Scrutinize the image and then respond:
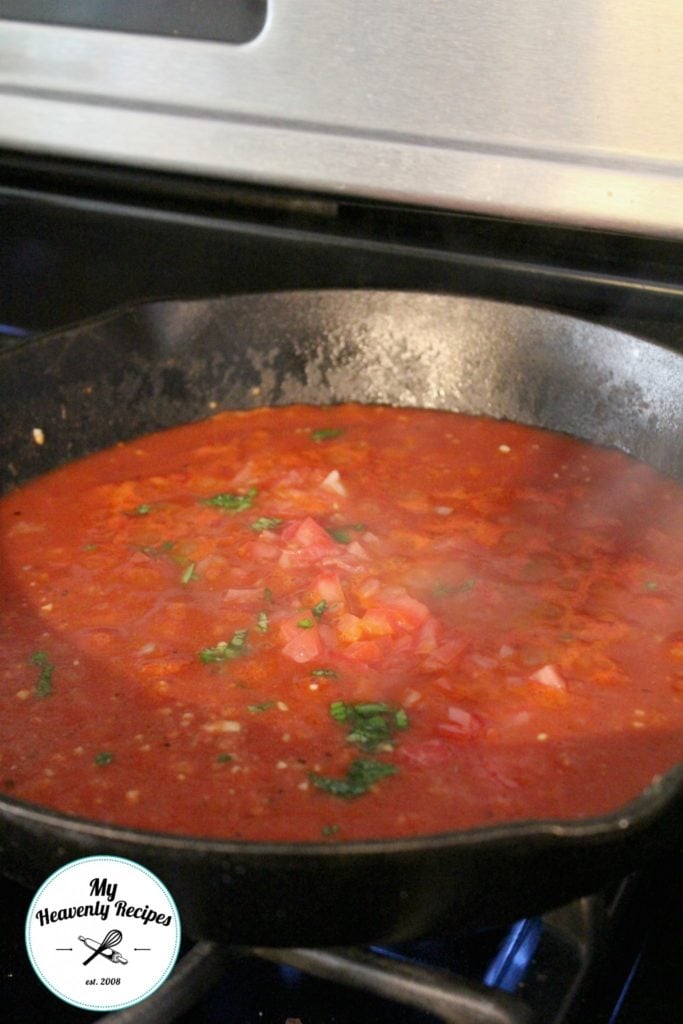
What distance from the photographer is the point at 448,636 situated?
155 centimetres

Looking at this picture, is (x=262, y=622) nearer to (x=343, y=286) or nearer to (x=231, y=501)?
(x=231, y=501)

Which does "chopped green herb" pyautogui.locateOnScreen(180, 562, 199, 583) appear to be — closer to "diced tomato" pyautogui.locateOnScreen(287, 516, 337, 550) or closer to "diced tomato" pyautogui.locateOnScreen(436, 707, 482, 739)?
"diced tomato" pyautogui.locateOnScreen(287, 516, 337, 550)

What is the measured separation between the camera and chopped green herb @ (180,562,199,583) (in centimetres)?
171

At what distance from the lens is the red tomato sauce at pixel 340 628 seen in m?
1.31

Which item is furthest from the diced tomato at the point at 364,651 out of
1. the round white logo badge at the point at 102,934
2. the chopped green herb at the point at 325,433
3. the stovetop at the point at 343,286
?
the chopped green herb at the point at 325,433

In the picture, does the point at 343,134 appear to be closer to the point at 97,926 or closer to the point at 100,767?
the point at 100,767

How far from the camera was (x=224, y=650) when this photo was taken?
1.54 m

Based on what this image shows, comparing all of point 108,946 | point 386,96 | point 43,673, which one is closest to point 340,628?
point 43,673

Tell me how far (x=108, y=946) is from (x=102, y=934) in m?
0.02

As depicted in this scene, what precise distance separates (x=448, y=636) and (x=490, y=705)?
151mm

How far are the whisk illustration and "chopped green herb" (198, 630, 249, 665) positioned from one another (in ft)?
1.44

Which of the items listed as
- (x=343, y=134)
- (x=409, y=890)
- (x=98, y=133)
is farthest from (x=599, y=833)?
(x=98, y=133)

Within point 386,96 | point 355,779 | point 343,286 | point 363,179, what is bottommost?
point 355,779

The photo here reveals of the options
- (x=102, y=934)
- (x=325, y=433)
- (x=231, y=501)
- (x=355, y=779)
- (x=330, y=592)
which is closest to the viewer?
(x=102, y=934)
